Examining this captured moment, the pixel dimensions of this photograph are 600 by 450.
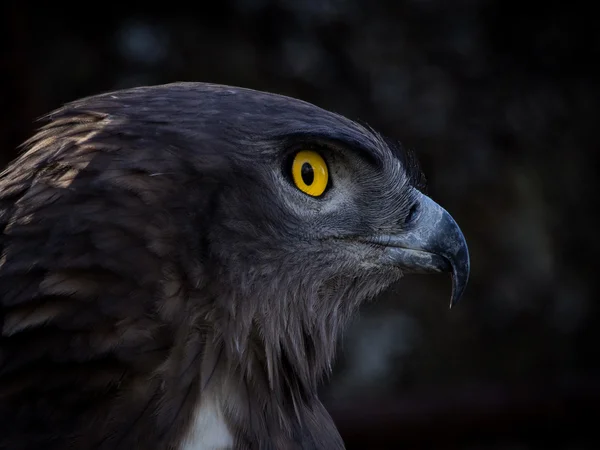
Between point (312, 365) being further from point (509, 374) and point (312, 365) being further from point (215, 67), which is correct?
point (509, 374)

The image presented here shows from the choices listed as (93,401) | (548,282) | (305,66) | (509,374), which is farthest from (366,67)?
(93,401)

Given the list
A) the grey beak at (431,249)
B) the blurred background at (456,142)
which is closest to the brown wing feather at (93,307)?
the grey beak at (431,249)

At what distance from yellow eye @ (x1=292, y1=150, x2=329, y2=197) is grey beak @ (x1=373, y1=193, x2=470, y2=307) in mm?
270

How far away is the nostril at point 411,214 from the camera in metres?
2.53

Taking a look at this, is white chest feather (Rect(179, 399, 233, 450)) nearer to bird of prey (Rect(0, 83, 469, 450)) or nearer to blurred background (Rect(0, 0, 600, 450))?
bird of prey (Rect(0, 83, 469, 450))

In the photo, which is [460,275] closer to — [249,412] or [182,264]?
[249,412]

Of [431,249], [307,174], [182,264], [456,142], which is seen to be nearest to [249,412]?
[182,264]

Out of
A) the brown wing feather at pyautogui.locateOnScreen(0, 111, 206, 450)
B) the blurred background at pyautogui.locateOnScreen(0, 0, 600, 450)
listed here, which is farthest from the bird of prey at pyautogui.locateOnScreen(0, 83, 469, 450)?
the blurred background at pyautogui.locateOnScreen(0, 0, 600, 450)

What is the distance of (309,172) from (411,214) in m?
0.42

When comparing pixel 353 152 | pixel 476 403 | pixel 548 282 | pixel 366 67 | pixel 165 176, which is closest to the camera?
pixel 165 176

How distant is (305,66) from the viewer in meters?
5.39

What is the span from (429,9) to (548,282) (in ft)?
6.32

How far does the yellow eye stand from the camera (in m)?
2.25

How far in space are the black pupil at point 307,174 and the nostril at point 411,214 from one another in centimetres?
37
